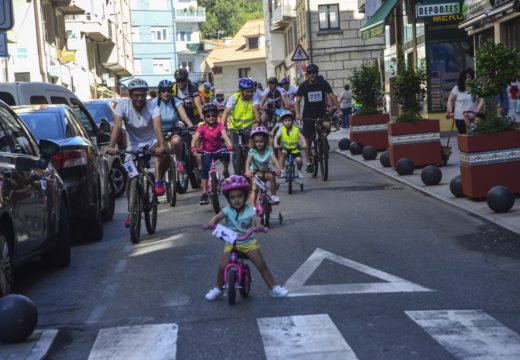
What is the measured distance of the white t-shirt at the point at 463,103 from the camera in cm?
1947

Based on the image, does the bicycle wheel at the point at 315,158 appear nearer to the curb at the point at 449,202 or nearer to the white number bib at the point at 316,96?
the white number bib at the point at 316,96

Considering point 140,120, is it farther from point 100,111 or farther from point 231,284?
point 100,111

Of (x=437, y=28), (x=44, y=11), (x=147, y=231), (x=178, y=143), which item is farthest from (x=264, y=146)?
(x=44, y=11)

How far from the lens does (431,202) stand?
14570 mm

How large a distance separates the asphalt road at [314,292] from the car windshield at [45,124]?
1.40 metres

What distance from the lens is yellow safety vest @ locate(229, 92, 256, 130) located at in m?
16.2

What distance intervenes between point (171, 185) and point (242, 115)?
169cm

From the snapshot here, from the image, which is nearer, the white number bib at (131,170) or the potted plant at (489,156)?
the white number bib at (131,170)

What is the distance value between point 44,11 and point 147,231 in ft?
98.8

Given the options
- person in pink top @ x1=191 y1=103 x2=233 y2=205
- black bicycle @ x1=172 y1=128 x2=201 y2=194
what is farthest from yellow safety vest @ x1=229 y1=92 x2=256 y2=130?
person in pink top @ x1=191 y1=103 x2=233 y2=205

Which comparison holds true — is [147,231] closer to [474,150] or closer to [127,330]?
[474,150]

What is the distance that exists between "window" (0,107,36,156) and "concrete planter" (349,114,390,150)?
1656 centimetres

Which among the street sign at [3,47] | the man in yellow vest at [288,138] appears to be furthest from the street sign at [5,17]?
the man in yellow vest at [288,138]

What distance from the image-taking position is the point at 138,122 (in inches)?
495
